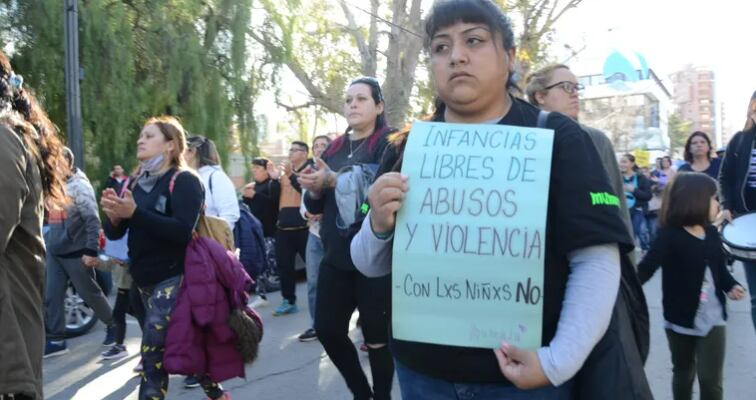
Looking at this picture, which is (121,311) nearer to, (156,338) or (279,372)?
(279,372)

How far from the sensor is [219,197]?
217 inches

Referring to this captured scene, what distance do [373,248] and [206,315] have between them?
88.1 inches

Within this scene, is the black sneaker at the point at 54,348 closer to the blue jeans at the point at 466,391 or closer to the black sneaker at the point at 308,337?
the black sneaker at the point at 308,337

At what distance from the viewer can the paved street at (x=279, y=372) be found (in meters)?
5.07

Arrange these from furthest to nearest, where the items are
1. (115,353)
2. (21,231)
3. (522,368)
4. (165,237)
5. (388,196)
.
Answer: (115,353) → (165,237) → (21,231) → (388,196) → (522,368)

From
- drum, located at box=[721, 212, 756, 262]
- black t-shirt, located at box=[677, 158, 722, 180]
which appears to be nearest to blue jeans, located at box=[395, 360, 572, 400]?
drum, located at box=[721, 212, 756, 262]

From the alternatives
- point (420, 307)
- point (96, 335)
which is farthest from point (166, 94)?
point (420, 307)

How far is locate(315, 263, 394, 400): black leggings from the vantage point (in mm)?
3791

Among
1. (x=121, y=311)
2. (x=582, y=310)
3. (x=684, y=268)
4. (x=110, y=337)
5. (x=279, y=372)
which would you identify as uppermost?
(x=582, y=310)

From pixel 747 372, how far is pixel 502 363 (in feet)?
14.9

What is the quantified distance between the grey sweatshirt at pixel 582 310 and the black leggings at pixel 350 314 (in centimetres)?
217

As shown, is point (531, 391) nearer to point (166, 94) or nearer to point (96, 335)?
point (96, 335)

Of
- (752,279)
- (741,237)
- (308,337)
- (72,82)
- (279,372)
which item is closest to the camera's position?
(741,237)

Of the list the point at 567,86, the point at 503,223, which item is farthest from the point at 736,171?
the point at 503,223
